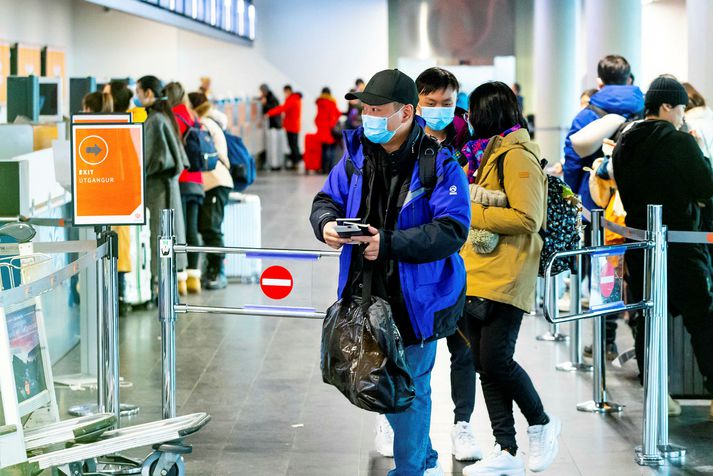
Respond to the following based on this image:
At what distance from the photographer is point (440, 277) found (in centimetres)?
403

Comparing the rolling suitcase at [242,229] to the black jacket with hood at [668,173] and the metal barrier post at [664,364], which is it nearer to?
the black jacket with hood at [668,173]

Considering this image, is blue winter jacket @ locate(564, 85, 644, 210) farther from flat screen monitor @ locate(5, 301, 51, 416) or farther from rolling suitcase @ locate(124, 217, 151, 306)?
flat screen monitor @ locate(5, 301, 51, 416)

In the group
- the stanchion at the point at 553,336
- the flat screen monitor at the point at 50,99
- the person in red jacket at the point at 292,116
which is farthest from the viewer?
the person in red jacket at the point at 292,116

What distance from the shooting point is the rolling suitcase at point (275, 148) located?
26.2m

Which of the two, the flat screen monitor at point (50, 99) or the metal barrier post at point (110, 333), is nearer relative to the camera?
the metal barrier post at point (110, 333)

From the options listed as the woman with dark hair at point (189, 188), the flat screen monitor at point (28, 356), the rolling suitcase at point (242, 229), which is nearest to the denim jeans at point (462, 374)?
the flat screen monitor at point (28, 356)

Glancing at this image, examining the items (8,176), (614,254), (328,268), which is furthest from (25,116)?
(614,254)

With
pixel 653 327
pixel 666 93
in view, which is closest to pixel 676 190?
pixel 666 93

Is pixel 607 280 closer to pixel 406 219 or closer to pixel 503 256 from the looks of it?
pixel 503 256

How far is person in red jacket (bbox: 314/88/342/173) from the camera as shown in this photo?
24.2 meters

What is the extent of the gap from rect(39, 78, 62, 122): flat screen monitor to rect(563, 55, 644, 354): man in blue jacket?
6.15 metres

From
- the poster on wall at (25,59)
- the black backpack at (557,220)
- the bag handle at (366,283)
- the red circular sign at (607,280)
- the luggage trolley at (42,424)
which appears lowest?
the luggage trolley at (42,424)

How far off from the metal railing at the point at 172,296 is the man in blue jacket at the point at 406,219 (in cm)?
86

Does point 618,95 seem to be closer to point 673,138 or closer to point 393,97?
point 673,138
